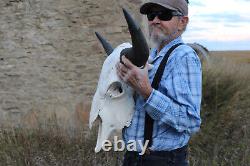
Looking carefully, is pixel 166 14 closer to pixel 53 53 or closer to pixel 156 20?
pixel 156 20

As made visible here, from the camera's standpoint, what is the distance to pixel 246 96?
786cm

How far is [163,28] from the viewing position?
2.54m

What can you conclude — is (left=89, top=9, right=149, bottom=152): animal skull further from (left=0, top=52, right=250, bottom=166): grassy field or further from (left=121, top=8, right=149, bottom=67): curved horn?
(left=0, top=52, right=250, bottom=166): grassy field

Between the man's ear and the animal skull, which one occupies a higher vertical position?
the man's ear

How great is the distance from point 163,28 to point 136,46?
30 cm

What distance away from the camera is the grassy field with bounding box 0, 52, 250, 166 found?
5609 mm

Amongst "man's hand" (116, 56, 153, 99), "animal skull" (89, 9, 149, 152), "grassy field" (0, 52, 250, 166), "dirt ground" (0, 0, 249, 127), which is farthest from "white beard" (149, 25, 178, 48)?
"dirt ground" (0, 0, 249, 127)

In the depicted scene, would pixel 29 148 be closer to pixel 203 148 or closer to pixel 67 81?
pixel 67 81

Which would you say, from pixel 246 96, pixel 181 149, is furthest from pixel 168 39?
pixel 246 96

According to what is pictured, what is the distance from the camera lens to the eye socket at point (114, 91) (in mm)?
2547

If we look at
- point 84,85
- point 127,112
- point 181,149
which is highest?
point 127,112

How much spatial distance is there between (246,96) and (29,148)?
415 cm

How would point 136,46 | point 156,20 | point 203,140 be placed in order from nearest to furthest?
point 136,46 < point 156,20 < point 203,140

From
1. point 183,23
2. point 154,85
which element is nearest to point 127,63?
point 154,85
